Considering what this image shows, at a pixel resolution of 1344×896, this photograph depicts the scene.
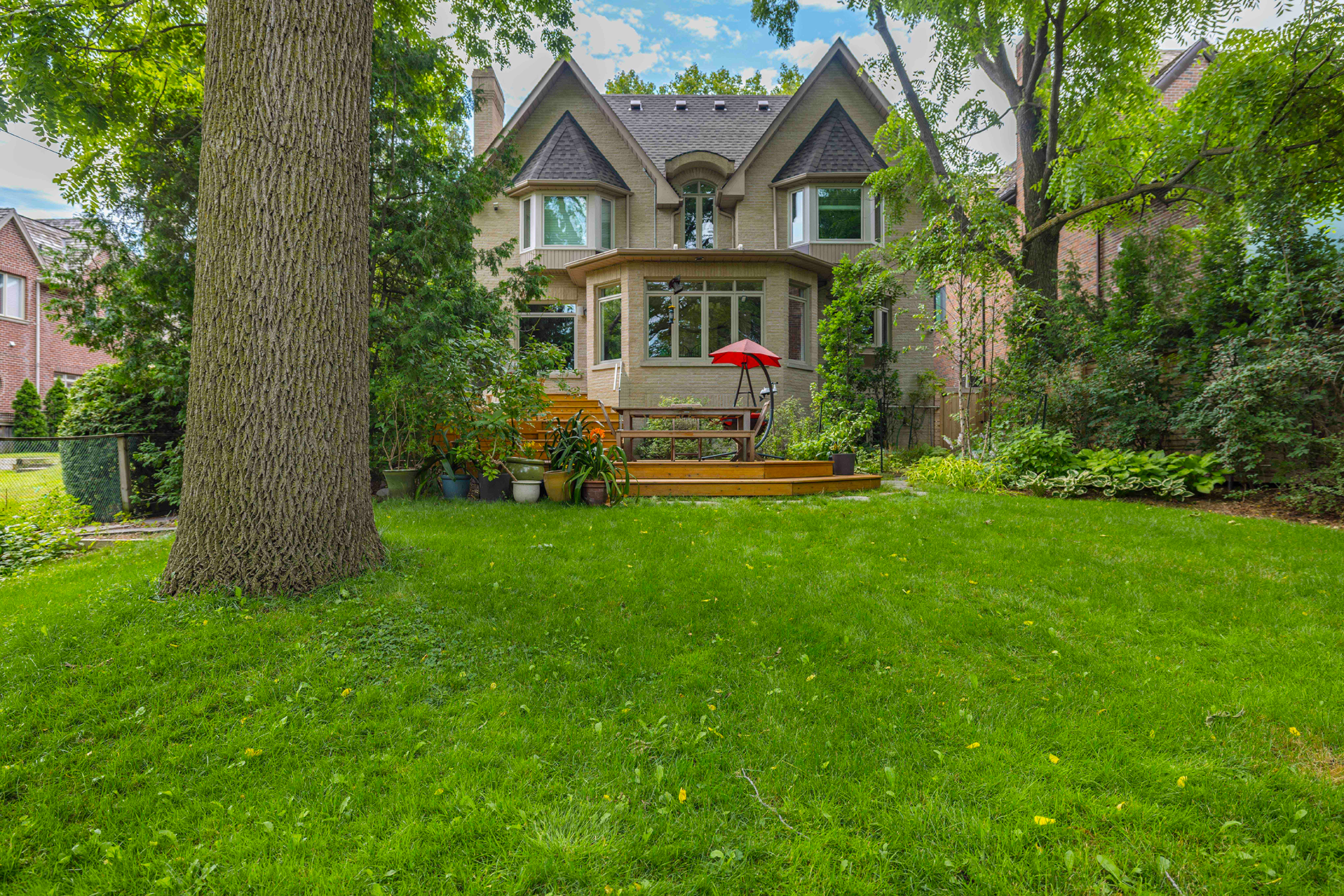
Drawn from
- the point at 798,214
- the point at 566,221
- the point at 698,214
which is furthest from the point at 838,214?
the point at 566,221

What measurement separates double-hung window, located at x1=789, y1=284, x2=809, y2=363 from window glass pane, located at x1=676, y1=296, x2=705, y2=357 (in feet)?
7.12

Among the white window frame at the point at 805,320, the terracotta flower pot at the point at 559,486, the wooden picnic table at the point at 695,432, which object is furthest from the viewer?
the white window frame at the point at 805,320

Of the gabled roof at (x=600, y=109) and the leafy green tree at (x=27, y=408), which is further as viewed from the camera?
the leafy green tree at (x=27, y=408)

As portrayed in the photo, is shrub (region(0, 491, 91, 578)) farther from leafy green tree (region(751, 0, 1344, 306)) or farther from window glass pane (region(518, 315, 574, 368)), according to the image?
window glass pane (region(518, 315, 574, 368))

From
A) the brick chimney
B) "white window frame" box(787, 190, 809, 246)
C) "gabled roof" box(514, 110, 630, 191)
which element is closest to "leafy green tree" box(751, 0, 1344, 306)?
"white window frame" box(787, 190, 809, 246)

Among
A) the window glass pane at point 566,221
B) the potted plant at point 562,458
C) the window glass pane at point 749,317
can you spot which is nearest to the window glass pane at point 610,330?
the window glass pane at point 566,221

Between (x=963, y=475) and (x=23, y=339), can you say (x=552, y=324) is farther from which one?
(x=23, y=339)

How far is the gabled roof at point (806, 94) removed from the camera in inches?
615

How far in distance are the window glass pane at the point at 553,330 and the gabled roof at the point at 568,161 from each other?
3.48m

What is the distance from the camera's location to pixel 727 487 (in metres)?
7.46

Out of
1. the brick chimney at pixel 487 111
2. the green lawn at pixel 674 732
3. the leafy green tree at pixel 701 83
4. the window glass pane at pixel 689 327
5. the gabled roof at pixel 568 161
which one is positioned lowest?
the green lawn at pixel 674 732

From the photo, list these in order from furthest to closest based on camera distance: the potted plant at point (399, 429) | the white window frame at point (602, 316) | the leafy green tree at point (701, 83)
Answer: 1. the leafy green tree at point (701, 83)
2. the white window frame at point (602, 316)
3. the potted plant at point (399, 429)

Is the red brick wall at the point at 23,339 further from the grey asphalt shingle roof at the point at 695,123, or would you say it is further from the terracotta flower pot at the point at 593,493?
the terracotta flower pot at the point at 593,493

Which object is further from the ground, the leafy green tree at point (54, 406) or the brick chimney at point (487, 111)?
the brick chimney at point (487, 111)
